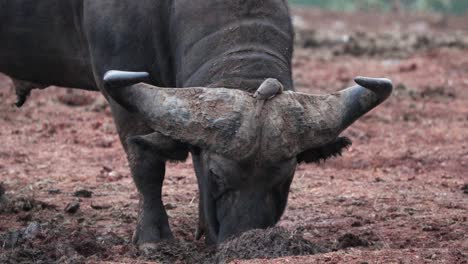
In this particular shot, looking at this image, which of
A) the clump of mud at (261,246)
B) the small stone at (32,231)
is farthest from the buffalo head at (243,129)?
the small stone at (32,231)

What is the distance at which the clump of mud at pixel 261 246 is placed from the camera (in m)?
5.55

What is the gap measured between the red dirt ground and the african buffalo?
40 cm

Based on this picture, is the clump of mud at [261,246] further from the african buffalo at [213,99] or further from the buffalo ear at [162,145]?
the buffalo ear at [162,145]

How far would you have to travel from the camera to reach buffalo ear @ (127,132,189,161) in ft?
19.6

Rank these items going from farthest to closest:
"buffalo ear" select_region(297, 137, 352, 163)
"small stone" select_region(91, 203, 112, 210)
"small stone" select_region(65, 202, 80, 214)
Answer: "small stone" select_region(91, 203, 112, 210) → "small stone" select_region(65, 202, 80, 214) → "buffalo ear" select_region(297, 137, 352, 163)

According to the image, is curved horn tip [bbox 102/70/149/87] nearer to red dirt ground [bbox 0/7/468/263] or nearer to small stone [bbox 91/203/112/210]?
red dirt ground [bbox 0/7/468/263]

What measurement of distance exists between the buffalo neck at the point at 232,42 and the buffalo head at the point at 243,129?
29 cm

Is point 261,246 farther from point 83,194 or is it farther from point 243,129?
point 83,194

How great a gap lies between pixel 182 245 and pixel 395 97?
776 cm

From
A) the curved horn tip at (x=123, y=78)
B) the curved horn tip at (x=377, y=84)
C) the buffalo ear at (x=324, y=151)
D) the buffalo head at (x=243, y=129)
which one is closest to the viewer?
the buffalo head at (x=243, y=129)

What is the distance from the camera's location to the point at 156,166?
22.8 feet

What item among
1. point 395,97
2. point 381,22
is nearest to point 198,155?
point 395,97

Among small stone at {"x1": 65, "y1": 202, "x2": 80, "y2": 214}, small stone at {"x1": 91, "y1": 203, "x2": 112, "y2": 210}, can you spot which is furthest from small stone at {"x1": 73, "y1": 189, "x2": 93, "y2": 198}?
small stone at {"x1": 65, "y1": 202, "x2": 80, "y2": 214}

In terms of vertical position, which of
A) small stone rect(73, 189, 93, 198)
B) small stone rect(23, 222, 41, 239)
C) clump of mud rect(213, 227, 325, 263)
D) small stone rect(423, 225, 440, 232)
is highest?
small stone rect(73, 189, 93, 198)
